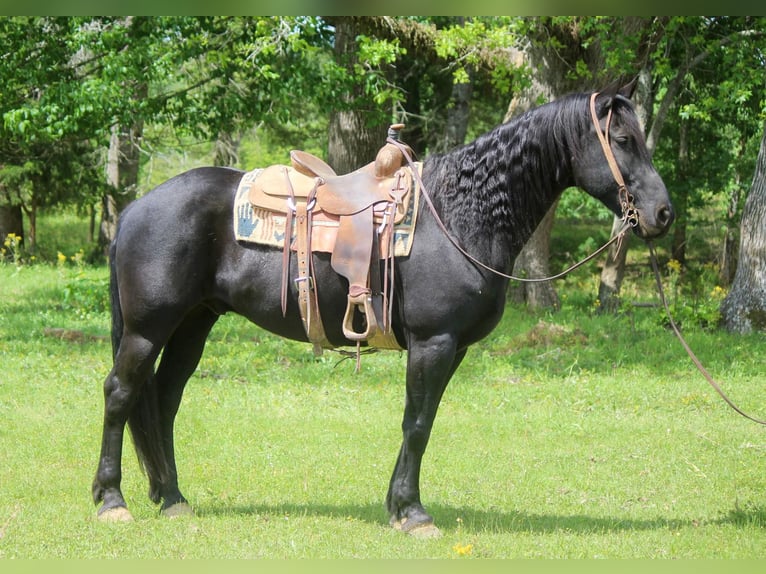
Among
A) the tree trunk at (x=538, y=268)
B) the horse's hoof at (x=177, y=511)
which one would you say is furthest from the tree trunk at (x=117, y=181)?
the horse's hoof at (x=177, y=511)

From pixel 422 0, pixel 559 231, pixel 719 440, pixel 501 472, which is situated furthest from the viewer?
pixel 559 231

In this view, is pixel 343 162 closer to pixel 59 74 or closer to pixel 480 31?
pixel 480 31

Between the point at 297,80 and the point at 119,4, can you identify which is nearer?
the point at 119,4

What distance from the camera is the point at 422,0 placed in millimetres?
5066

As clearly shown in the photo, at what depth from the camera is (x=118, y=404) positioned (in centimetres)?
485

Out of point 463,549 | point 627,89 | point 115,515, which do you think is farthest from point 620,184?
point 115,515

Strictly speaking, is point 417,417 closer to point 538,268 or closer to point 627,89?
point 627,89

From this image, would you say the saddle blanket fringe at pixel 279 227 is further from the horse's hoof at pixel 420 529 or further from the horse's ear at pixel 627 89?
the horse's hoof at pixel 420 529

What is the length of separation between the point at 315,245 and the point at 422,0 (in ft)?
5.57

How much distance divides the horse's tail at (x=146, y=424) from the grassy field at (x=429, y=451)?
0.26 m

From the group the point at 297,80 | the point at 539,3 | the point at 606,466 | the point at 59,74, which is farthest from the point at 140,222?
the point at 59,74

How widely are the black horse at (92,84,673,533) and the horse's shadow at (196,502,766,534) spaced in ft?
1.09

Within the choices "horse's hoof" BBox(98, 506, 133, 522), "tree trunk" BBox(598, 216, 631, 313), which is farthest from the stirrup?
"tree trunk" BBox(598, 216, 631, 313)

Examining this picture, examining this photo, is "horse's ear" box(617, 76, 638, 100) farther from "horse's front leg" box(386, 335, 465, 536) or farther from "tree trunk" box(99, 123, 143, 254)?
"tree trunk" box(99, 123, 143, 254)
